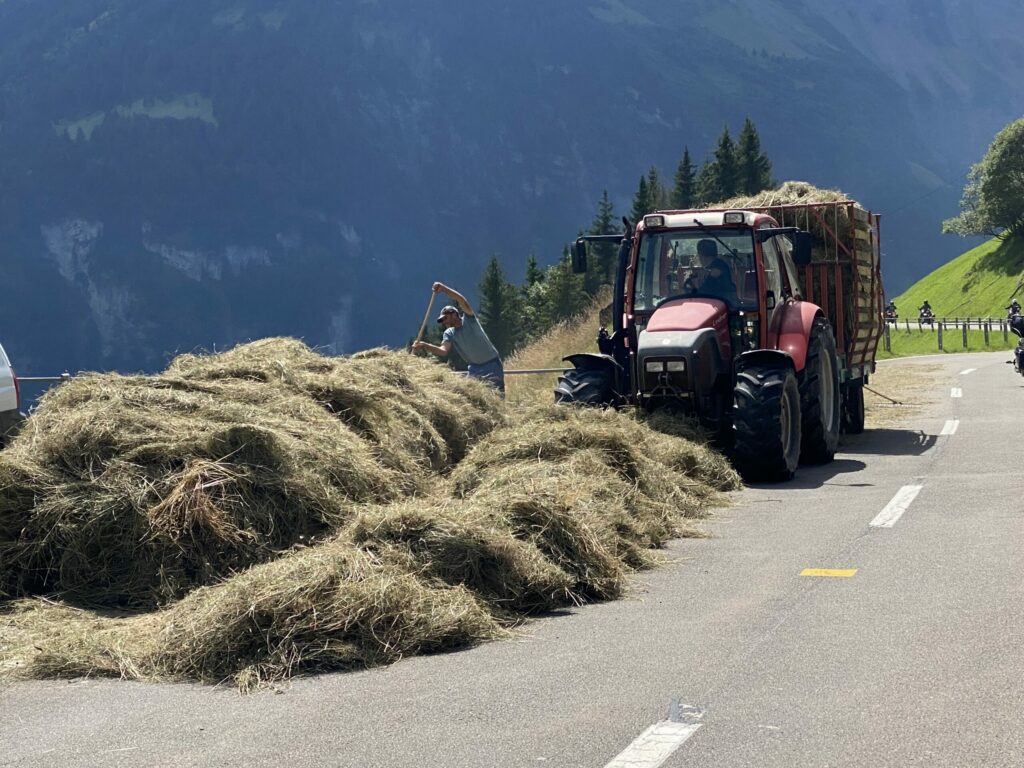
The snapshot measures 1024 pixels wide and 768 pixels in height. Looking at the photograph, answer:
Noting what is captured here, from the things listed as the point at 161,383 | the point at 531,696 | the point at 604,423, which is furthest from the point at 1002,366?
the point at 531,696

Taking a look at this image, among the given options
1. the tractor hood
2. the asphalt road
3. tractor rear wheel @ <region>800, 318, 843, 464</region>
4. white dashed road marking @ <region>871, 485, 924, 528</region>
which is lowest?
the asphalt road

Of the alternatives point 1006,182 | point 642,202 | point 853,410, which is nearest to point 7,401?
point 853,410

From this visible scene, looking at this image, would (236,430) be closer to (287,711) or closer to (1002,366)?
(287,711)

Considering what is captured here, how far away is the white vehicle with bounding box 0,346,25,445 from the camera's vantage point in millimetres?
12172

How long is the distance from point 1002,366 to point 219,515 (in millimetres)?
33393

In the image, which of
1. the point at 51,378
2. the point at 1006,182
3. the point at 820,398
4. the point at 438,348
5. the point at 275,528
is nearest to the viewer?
the point at 275,528

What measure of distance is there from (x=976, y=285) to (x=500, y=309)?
33761 mm

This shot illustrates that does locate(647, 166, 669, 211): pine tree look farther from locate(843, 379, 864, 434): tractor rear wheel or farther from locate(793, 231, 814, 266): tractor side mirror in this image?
locate(793, 231, 814, 266): tractor side mirror

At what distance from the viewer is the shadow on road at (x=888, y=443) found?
16039 mm

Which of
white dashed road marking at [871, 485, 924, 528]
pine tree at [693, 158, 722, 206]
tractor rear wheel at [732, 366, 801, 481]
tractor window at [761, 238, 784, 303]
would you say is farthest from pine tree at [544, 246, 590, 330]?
white dashed road marking at [871, 485, 924, 528]

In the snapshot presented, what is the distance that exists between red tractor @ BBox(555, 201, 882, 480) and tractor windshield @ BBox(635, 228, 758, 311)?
0.01 meters

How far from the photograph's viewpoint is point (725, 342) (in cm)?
1454

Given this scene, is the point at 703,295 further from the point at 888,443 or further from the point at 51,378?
the point at 51,378

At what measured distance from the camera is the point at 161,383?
10.1 m
